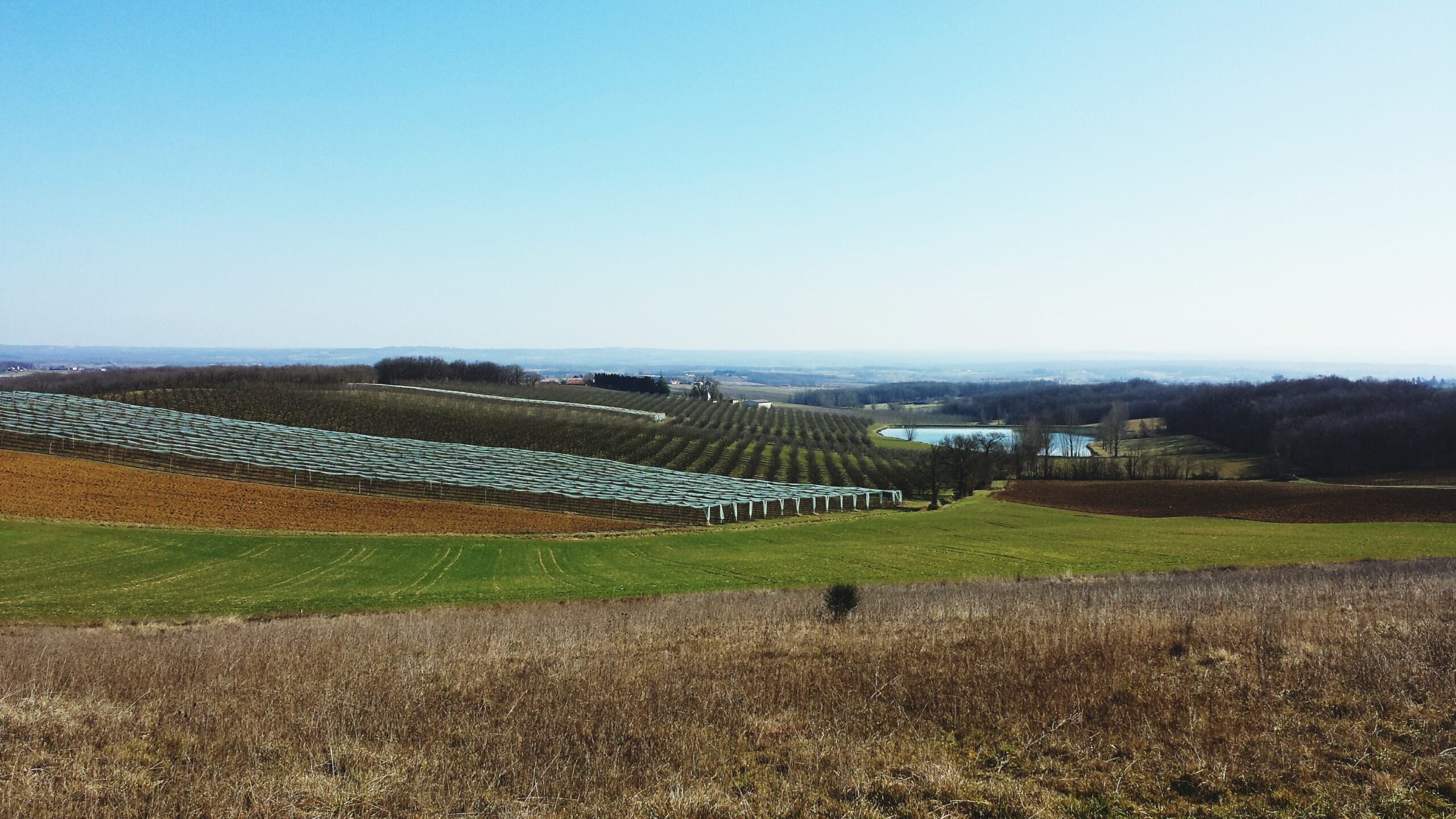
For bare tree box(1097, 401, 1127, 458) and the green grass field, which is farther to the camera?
bare tree box(1097, 401, 1127, 458)

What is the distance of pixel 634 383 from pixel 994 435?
83.2m

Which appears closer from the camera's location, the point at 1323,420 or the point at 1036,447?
the point at 1036,447

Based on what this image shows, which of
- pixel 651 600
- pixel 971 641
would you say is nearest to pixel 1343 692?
pixel 971 641

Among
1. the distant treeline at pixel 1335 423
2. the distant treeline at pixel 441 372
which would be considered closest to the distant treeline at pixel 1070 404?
the distant treeline at pixel 1335 423

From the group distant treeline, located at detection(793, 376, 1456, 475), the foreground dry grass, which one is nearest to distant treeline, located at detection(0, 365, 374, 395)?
the foreground dry grass

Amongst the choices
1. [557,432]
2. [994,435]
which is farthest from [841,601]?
[994,435]

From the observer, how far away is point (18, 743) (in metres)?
6.34

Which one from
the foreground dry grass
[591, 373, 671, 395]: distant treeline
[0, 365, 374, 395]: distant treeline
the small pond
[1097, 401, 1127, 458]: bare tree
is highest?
[0, 365, 374, 395]: distant treeline

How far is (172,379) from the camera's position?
326 feet

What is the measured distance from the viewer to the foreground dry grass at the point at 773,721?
5742 mm

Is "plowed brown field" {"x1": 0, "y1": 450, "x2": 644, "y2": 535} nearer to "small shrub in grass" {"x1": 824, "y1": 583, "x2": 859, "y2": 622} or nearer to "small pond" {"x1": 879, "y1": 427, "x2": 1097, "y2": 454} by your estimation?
"small shrub in grass" {"x1": 824, "y1": 583, "x2": 859, "y2": 622}

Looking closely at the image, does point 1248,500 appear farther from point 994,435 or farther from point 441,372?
point 441,372

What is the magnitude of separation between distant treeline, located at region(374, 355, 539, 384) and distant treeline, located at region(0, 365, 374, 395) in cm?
672

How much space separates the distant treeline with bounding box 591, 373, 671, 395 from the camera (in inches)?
6201
